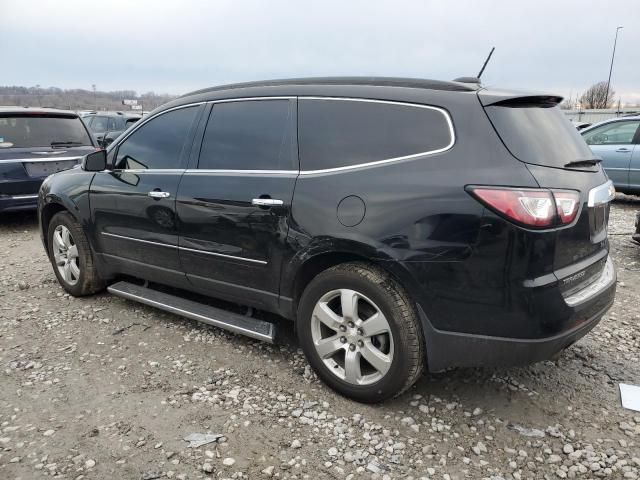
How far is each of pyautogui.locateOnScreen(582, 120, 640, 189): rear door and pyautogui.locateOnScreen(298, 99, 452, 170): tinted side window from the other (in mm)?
7368

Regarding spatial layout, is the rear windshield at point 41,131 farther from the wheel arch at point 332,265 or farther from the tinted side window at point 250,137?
the wheel arch at point 332,265

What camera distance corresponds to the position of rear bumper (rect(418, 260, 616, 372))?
237cm

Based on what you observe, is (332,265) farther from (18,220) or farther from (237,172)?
(18,220)

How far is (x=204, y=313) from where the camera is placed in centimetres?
351

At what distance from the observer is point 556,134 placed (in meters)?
2.63

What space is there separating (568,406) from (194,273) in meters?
2.51

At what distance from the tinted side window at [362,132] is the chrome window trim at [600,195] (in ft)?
2.57

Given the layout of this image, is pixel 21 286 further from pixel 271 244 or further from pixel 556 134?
pixel 556 134

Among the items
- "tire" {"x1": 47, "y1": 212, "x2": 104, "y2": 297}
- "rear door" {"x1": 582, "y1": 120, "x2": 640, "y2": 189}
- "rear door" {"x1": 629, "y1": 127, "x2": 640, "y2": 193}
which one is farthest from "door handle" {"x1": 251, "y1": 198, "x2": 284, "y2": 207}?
"rear door" {"x1": 629, "y1": 127, "x2": 640, "y2": 193}

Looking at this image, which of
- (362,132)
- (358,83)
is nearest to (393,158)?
(362,132)

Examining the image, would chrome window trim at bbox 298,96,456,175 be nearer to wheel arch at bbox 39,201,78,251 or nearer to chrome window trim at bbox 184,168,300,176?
chrome window trim at bbox 184,168,300,176

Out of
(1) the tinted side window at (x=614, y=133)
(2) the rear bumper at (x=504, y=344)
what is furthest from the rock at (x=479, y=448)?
(1) the tinted side window at (x=614, y=133)

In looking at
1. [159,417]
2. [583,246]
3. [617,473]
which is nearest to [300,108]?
[583,246]

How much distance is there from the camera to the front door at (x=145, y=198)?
11.8ft
